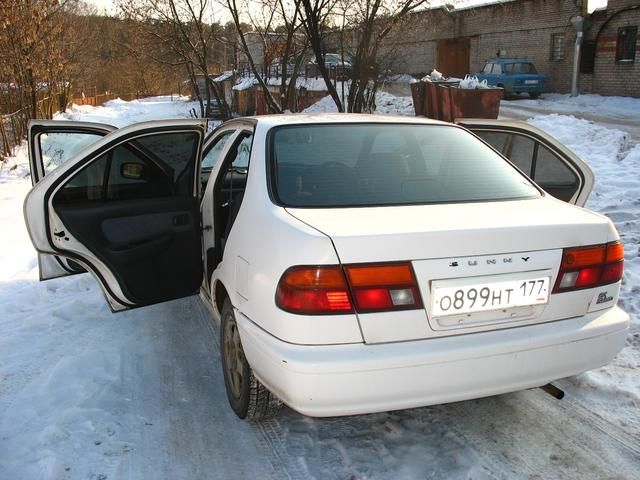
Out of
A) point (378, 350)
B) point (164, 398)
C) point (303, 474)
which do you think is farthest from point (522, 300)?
point (164, 398)

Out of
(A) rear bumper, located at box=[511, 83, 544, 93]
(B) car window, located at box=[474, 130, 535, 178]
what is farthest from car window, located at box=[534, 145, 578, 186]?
(A) rear bumper, located at box=[511, 83, 544, 93]

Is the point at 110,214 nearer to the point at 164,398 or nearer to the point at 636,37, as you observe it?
the point at 164,398

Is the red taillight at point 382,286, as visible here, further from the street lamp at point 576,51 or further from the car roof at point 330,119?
the street lamp at point 576,51

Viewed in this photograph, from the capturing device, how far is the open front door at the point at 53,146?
152 inches

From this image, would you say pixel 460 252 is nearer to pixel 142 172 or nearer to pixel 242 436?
pixel 242 436

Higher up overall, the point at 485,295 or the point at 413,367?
the point at 485,295

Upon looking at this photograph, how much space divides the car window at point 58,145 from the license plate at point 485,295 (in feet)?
9.54

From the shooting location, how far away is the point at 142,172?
14.5 feet

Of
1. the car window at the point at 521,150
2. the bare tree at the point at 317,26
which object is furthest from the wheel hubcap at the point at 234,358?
the bare tree at the point at 317,26

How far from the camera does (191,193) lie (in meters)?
4.15

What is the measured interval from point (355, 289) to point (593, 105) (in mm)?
22515

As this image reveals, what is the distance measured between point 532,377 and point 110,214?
271 centimetres

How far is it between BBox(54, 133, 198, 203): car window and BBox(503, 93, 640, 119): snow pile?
1673cm

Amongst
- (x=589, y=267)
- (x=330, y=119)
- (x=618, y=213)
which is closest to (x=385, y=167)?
(x=330, y=119)
